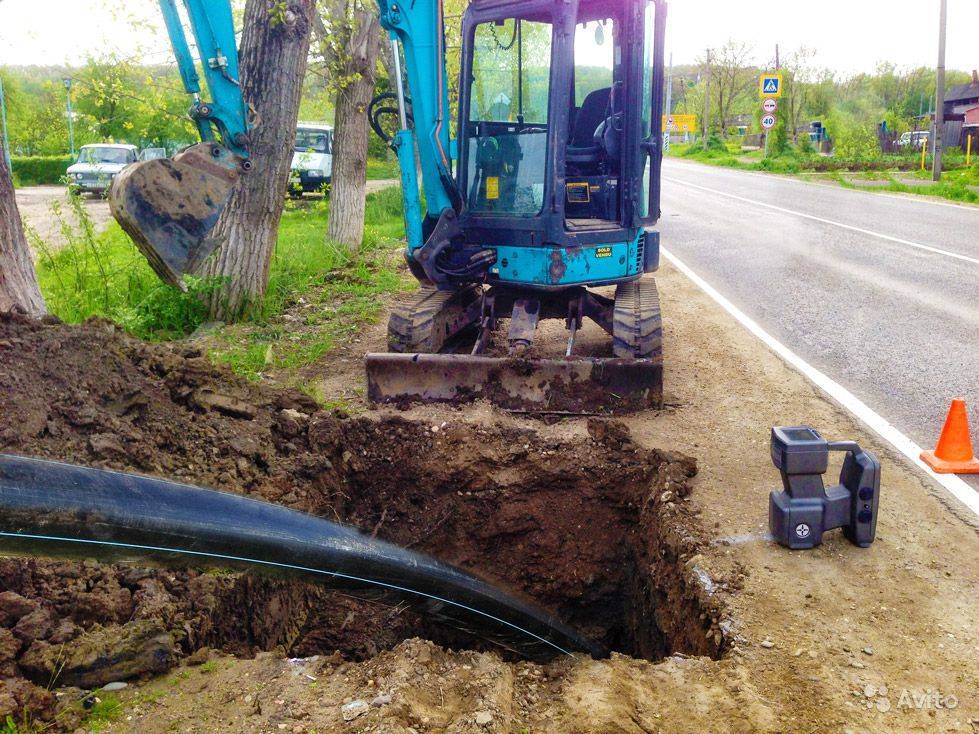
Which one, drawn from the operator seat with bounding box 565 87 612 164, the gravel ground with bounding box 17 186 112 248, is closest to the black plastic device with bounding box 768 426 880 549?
the operator seat with bounding box 565 87 612 164

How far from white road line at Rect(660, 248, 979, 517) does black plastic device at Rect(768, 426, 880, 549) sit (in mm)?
870

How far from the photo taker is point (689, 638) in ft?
12.8

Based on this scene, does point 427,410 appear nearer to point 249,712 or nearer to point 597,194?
point 597,194

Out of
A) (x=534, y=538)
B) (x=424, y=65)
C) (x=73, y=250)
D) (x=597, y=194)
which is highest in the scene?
(x=424, y=65)

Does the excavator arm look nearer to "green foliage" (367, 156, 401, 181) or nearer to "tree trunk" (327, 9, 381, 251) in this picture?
"tree trunk" (327, 9, 381, 251)

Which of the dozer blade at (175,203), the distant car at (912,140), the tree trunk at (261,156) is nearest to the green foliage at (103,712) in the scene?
the dozer blade at (175,203)

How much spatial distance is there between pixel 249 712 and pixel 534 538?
2859 mm

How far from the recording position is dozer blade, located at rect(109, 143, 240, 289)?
4.72m

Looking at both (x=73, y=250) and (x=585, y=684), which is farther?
(x=73, y=250)

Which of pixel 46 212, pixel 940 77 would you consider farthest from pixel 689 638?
pixel 940 77

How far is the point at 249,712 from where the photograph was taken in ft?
9.57

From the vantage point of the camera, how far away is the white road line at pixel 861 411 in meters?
4.82

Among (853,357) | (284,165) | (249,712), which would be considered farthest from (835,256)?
(249,712)

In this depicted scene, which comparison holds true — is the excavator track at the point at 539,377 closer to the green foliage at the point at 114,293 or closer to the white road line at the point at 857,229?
the green foliage at the point at 114,293
